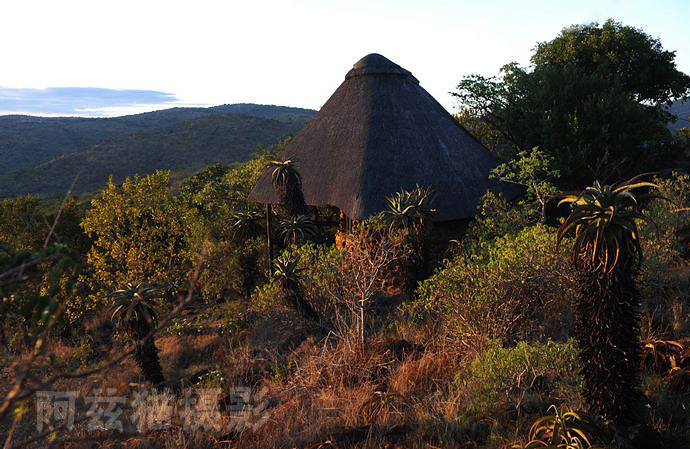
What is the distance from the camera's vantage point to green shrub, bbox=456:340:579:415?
636cm

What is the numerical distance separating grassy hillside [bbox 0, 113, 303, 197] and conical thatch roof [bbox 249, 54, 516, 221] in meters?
50.3

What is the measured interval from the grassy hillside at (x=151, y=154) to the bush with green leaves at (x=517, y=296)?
199 feet

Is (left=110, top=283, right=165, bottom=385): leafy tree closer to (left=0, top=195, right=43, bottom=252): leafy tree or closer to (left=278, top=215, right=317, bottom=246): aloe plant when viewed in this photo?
(left=278, top=215, right=317, bottom=246): aloe plant

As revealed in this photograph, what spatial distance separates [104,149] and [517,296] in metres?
89.7

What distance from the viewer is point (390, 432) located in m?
6.16

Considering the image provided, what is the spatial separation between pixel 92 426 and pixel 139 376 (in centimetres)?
632

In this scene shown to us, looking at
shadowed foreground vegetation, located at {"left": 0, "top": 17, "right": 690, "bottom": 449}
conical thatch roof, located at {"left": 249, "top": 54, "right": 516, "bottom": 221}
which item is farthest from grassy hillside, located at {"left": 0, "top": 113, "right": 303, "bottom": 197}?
shadowed foreground vegetation, located at {"left": 0, "top": 17, "right": 690, "bottom": 449}

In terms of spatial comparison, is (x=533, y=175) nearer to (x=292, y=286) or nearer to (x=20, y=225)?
(x=292, y=286)

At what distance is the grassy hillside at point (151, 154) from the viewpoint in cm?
6669

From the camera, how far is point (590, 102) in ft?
68.4

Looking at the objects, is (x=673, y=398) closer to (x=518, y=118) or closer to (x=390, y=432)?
(x=390, y=432)

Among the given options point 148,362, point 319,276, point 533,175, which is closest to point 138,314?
point 148,362

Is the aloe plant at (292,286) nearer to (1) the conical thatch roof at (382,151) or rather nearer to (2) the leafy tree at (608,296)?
(1) the conical thatch roof at (382,151)

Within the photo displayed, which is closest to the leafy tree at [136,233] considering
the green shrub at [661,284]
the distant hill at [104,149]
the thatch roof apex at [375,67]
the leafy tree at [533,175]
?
the thatch roof apex at [375,67]
